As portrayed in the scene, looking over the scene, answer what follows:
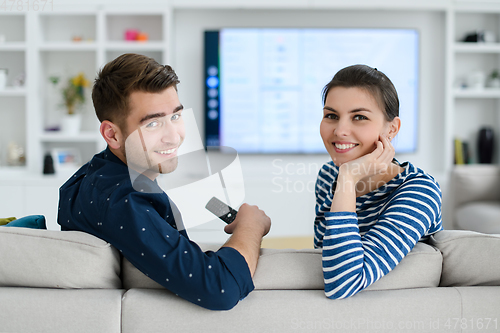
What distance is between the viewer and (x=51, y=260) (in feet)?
2.77

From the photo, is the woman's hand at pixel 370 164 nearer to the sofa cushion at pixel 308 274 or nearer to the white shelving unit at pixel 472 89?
the sofa cushion at pixel 308 274

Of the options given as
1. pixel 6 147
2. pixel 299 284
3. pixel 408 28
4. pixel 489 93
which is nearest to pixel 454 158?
pixel 489 93

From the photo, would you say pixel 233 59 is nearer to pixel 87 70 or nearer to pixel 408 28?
pixel 87 70

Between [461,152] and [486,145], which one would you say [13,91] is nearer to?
[461,152]

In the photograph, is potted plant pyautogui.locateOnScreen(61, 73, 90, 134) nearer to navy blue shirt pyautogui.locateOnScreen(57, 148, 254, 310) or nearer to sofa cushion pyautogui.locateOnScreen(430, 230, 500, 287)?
navy blue shirt pyautogui.locateOnScreen(57, 148, 254, 310)

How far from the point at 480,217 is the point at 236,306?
2372 mm

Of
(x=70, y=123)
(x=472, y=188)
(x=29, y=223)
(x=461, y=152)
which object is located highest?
(x=70, y=123)

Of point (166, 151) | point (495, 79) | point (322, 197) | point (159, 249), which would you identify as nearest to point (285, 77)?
point (495, 79)

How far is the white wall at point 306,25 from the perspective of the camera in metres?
3.56

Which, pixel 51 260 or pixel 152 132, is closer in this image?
pixel 51 260

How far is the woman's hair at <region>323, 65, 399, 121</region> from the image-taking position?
1.10 m

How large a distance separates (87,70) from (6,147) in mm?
1001

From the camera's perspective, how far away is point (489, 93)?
348 centimetres

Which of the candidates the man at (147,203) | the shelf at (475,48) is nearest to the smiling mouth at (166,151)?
the man at (147,203)
